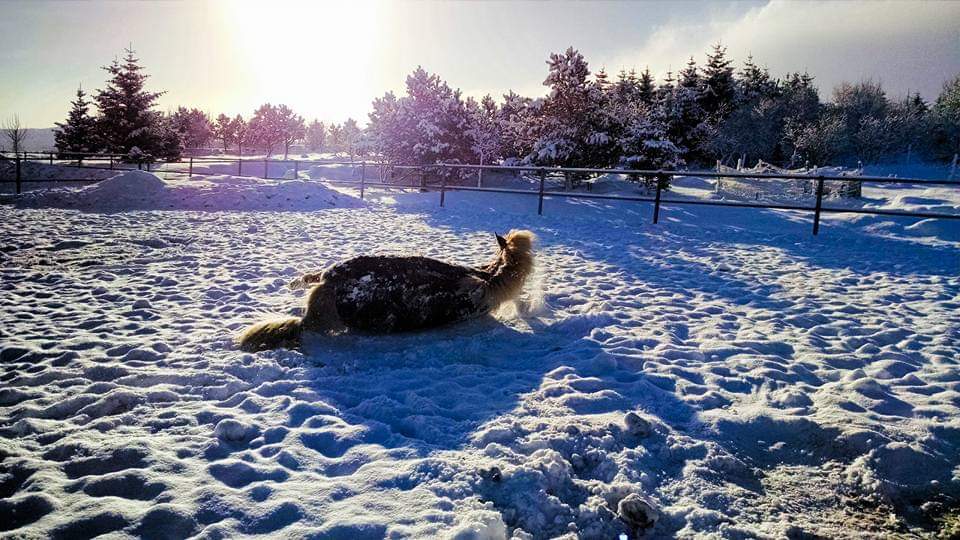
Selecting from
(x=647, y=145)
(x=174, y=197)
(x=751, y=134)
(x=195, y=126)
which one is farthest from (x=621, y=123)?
(x=195, y=126)

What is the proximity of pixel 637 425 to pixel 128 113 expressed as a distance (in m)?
35.3

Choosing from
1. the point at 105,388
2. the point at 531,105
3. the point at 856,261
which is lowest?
the point at 105,388

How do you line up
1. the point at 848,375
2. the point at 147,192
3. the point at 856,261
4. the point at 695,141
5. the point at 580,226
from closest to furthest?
1. the point at 848,375
2. the point at 856,261
3. the point at 580,226
4. the point at 147,192
5. the point at 695,141

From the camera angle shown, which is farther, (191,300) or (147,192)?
(147,192)

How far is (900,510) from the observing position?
78.0 inches

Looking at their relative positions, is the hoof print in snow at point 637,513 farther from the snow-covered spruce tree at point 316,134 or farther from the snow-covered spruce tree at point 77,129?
the snow-covered spruce tree at point 316,134

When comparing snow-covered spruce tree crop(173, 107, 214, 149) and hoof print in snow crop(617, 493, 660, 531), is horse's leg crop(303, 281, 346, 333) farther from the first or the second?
snow-covered spruce tree crop(173, 107, 214, 149)

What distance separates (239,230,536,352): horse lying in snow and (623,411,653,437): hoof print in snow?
6.54 ft

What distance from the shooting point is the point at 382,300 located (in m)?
3.93

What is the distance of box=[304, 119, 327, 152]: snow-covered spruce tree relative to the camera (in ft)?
264

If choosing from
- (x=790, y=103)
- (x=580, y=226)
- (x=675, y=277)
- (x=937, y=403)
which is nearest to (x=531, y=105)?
(x=580, y=226)

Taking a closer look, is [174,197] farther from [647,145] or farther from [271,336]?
[647,145]

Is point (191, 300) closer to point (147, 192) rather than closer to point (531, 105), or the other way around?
point (147, 192)

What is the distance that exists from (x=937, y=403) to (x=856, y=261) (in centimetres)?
505
